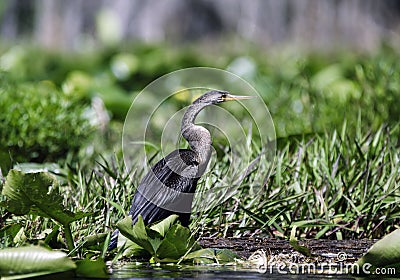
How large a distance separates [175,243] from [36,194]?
0.57m

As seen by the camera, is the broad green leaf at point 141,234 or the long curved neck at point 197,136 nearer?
the broad green leaf at point 141,234

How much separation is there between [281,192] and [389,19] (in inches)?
353

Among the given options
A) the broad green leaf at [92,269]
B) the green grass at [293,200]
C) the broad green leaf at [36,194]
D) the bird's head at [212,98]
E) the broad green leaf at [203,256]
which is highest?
the bird's head at [212,98]

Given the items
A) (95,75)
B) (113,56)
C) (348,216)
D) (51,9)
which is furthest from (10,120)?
(51,9)

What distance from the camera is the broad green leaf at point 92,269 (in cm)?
256

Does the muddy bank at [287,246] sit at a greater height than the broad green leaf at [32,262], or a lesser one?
greater

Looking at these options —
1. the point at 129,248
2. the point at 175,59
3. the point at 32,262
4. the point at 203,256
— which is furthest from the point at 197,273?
the point at 175,59

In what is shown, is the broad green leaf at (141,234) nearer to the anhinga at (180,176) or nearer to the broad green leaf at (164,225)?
the broad green leaf at (164,225)

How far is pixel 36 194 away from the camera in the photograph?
A: 2.81 meters

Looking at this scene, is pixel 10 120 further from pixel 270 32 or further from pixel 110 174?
pixel 270 32

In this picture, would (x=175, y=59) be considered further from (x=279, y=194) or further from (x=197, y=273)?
(x=197, y=273)

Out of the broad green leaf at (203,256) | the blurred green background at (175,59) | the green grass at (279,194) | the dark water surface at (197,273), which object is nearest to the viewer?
the dark water surface at (197,273)

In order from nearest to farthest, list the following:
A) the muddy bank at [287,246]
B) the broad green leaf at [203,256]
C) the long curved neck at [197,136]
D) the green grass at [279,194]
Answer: the broad green leaf at [203,256], the long curved neck at [197,136], the muddy bank at [287,246], the green grass at [279,194]

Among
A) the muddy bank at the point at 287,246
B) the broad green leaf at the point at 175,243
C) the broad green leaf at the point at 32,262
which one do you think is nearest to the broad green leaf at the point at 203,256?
the broad green leaf at the point at 175,243
